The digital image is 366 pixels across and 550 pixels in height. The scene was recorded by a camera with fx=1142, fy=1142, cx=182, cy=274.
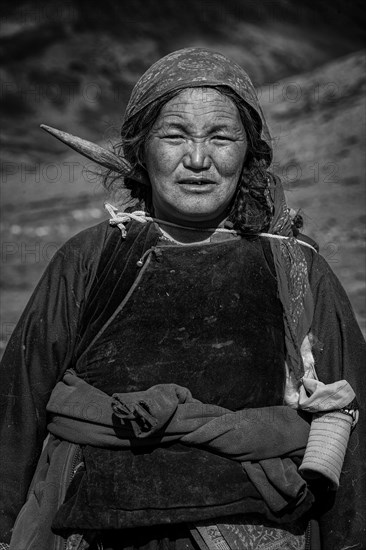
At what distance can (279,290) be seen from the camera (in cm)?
324

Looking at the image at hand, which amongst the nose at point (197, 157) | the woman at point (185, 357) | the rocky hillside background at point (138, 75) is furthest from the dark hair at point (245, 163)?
the rocky hillside background at point (138, 75)

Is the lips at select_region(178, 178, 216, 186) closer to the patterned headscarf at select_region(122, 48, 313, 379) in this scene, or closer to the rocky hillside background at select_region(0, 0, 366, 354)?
the patterned headscarf at select_region(122, 48, 313, 379)

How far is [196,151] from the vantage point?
3156 mm

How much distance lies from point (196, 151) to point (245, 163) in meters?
0.28

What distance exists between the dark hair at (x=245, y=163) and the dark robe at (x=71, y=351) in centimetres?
22

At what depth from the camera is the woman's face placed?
3174 mm

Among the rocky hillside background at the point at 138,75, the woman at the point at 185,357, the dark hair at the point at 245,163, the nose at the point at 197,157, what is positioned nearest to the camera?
the woman at the point at 185,357

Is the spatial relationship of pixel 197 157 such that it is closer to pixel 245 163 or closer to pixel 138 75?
pixel 245 163

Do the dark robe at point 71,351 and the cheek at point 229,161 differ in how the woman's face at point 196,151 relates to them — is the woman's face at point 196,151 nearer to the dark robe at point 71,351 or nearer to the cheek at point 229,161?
the cheek at point 229,161

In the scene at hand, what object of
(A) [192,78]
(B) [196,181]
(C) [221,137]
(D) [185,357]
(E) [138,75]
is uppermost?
(E) [138,75]

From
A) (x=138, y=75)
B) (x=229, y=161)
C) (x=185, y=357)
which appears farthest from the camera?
(x=138, y=75)

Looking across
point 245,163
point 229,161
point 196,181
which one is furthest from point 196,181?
point 245,163

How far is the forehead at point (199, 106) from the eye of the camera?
3.18 metres

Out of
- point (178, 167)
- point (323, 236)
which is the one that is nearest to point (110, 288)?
point (178, 167)
